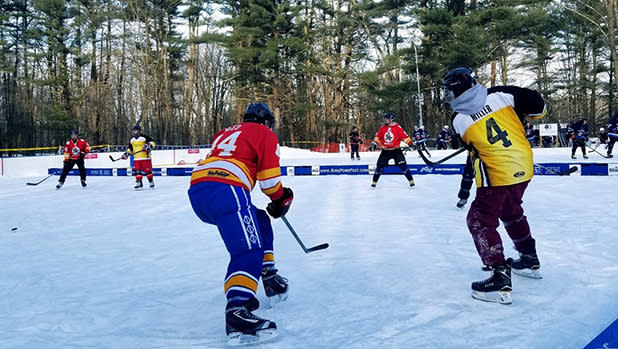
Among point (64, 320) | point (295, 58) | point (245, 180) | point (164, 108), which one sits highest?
point (295, 58)

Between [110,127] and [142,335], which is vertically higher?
[110,127]

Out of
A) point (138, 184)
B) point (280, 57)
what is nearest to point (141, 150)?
point (138, 184)

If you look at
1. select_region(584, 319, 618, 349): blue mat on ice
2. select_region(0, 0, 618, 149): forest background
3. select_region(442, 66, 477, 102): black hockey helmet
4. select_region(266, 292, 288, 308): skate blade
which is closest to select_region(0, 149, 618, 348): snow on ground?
select_region(266, 292, 288, 308): skate blade

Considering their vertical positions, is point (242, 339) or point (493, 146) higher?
point (493, 146)

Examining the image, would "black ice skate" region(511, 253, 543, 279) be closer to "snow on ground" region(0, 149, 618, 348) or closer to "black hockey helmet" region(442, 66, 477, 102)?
"snow on ground" region(0, 149, 618, 348)

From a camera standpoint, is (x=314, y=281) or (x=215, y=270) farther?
(x=215, y=270)

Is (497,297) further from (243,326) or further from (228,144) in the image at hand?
(228,144)

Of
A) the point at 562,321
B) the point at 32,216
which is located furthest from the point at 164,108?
the point at 562,321

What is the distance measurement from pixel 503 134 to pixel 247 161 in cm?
174

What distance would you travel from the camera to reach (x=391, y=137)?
32.7 ft

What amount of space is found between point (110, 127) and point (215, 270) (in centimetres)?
3862

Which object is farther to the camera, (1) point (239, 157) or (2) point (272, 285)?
(2) point (272, 285)

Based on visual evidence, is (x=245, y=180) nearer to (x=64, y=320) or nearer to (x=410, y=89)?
(x=64, y=320)

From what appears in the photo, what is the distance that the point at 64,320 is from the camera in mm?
3080
